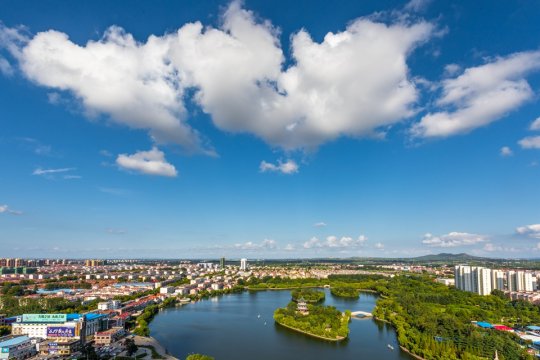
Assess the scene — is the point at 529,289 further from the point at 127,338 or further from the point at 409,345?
the point at 127,338

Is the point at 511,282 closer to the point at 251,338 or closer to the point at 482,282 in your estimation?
the point at 482,282

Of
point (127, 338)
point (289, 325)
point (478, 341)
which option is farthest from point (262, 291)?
point (478, 341)

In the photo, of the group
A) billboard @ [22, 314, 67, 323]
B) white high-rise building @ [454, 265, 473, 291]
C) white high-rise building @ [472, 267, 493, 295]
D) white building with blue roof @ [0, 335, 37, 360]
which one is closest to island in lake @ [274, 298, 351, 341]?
billboard @ [22, 314, 67, 323]

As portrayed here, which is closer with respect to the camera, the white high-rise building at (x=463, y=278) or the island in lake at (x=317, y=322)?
the island in lake at (x=317, y=322)

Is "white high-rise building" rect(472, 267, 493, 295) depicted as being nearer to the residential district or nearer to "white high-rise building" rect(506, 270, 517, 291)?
the residential district

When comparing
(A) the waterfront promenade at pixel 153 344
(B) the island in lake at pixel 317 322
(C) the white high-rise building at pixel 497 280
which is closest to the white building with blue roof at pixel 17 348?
(A) the waterfront promenade at pixel 153 344

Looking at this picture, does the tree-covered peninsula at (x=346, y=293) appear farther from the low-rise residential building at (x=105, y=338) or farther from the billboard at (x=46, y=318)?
the billboard at (x=46, y=318)
